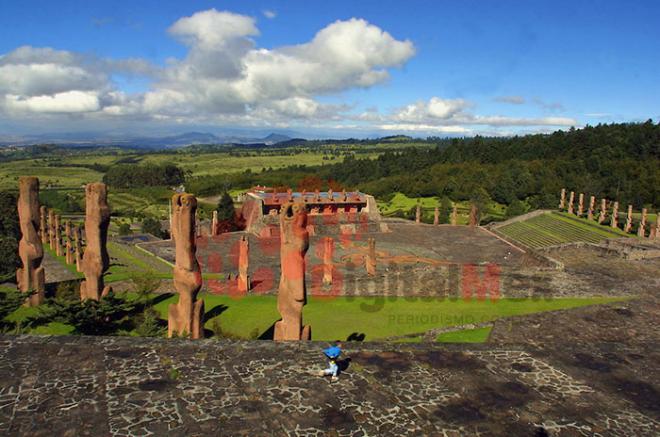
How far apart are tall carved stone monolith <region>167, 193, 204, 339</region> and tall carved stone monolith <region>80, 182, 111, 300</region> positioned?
3.25 metres

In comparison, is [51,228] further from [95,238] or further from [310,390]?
[310,390]

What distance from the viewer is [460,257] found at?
34.1m

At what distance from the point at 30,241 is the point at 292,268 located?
428 inches

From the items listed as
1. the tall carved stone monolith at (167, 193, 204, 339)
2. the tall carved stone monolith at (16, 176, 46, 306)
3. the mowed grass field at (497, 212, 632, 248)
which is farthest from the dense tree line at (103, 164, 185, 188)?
the tall carved stone monolith at (167, 193, 204, 339)

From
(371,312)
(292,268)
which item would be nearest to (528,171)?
(371,312)

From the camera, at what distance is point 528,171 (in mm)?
65125

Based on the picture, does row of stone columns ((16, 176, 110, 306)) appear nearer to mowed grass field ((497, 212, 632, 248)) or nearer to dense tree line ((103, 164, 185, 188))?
mowed grass field ((497, 212, 632, 248))

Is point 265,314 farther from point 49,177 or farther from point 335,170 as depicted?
point 49,177

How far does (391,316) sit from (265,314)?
464 cm

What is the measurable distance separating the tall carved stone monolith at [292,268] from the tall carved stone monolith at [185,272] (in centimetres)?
262

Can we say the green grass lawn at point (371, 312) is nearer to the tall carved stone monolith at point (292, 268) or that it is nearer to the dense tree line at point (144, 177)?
the tall carved stone monolith at point (292, 268)

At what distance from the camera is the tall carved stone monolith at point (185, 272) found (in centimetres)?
1384

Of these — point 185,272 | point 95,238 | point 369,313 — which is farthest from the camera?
point 369,313

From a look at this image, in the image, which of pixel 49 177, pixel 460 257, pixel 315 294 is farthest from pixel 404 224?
pixel 49 177
